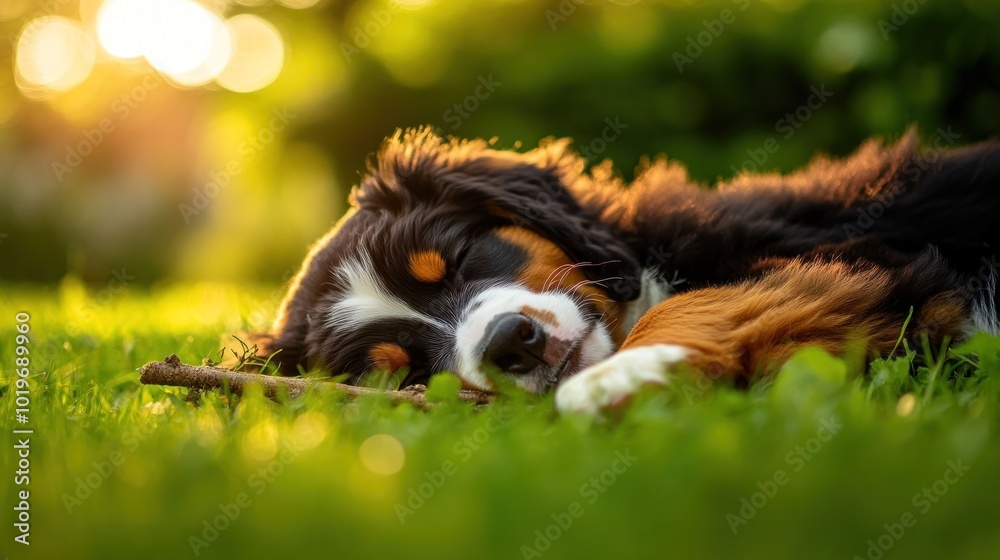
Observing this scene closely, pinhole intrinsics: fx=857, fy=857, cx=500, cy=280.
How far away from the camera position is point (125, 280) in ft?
39.7

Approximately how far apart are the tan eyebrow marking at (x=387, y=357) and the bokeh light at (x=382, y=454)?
1.29 m

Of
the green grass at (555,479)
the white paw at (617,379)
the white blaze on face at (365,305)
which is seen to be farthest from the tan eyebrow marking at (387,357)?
the white paw at (617,379)

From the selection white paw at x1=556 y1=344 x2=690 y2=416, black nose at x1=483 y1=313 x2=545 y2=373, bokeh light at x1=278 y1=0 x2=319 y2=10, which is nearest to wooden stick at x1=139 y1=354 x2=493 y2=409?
black nose at x1=483 y1=313 x2=545 y2=373

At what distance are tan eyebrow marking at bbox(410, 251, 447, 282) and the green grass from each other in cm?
98

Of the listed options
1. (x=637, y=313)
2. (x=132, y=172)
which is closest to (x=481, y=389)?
(x=637, y=313)

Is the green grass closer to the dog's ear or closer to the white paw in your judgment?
the white paw

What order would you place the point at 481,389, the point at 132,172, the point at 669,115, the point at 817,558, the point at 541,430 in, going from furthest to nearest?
the point at 132,172 < the point at 669,115 < the point at 481,389 < the point at 541,430 < the point at 817,558

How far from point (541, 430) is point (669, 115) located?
509 cm

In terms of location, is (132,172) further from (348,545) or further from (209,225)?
(348,545)

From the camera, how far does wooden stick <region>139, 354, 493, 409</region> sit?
241cm

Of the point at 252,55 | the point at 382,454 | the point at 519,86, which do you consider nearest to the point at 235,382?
the point at 382,454

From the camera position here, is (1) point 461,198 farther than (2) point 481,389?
Yes

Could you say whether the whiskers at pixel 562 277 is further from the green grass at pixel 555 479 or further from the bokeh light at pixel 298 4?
the bokeh light at pixel 298 4

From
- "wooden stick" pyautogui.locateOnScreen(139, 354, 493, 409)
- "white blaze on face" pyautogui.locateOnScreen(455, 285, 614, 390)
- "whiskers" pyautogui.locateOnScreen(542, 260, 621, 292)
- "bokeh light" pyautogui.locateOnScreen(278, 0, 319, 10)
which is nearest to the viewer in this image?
"wooden stick" pyautogui.locateOnScreen(139, 354, 493, 409)
